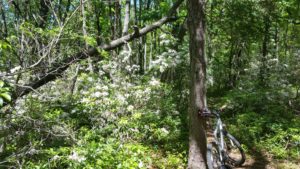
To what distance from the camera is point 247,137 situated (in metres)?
7.92

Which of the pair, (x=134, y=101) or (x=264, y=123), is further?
(x=264, y=123)

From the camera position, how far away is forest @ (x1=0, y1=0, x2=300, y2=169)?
4909 mm

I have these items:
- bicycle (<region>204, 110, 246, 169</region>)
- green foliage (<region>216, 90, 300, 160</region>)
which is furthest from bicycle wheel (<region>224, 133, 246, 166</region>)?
green foliage (<region>216, 90, 300, 160</region>)

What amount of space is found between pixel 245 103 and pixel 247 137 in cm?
230

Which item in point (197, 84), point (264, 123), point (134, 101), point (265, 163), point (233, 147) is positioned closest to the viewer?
point (197, 84)

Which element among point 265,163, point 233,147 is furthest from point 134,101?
point 265,163

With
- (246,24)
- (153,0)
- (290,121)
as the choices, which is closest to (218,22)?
(246,24)

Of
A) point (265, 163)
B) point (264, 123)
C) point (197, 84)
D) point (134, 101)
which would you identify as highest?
point (197, 84)

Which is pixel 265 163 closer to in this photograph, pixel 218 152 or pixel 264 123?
pixel 264 123

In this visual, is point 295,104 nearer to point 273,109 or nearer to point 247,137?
point 273,109

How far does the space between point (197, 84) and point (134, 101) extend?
3.23 metres

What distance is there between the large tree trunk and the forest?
0.02 meters

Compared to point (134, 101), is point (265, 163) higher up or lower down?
lower down

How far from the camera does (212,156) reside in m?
5.18
